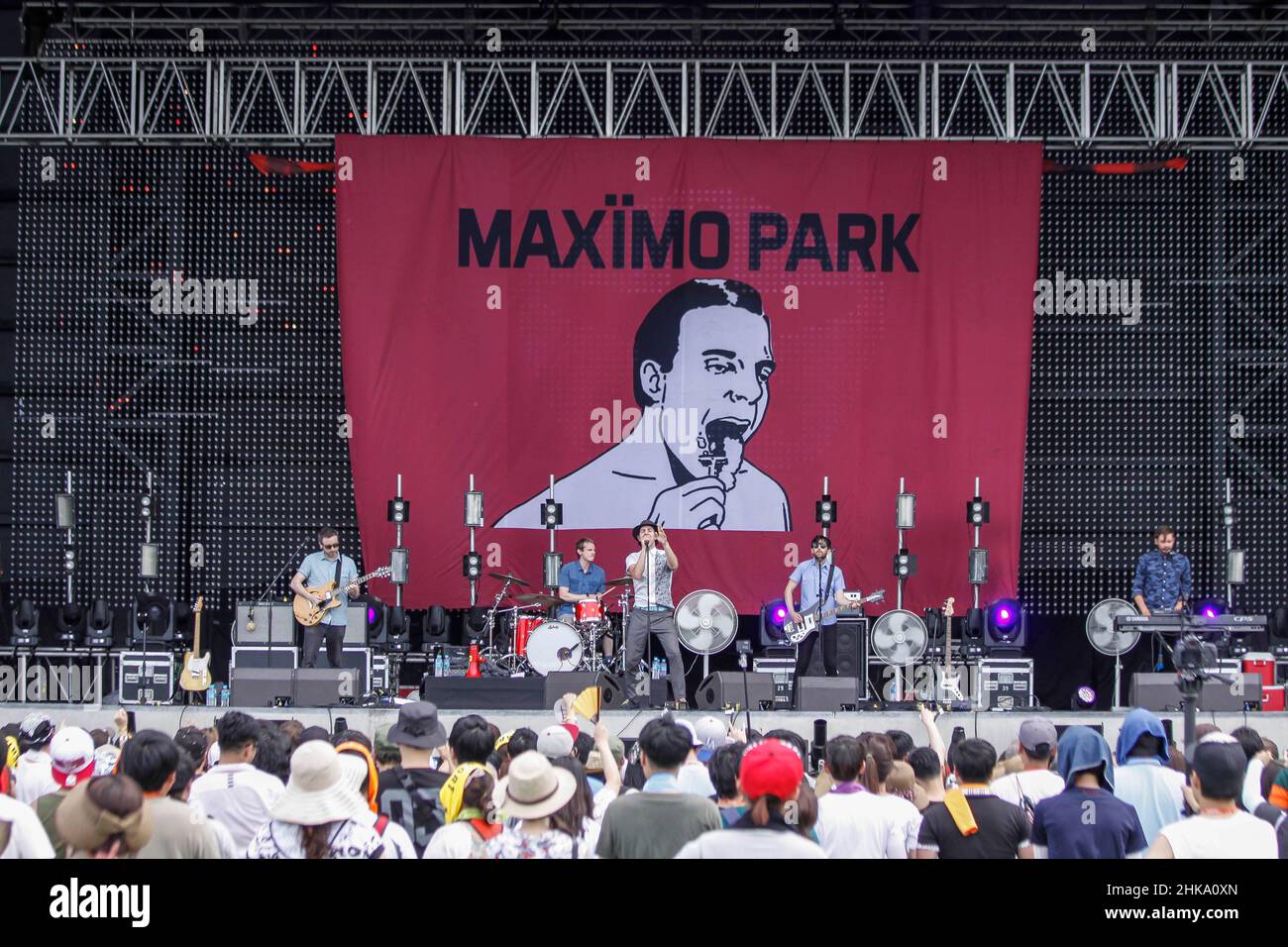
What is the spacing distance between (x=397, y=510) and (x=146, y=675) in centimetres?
291

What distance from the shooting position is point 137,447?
1619cm

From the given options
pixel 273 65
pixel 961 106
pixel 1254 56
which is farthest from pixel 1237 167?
pixel 273 65

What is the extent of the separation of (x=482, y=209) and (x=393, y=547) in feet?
12.1

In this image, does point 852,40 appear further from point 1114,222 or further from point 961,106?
point 1114,222

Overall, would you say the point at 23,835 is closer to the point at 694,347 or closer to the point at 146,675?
the point at 146,675

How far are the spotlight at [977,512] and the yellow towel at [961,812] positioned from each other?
9.74 meters

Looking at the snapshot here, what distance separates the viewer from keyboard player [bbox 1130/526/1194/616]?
14.5m

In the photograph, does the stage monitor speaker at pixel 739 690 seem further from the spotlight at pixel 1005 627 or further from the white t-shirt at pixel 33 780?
the white t-shirt at pixel 33 780

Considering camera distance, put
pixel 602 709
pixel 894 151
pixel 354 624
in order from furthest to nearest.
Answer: pixel 894 151, pixel 354 624, pixel 602 709

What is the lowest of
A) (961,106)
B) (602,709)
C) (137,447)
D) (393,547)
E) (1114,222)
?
(602,709)

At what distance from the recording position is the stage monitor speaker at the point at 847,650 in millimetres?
14125

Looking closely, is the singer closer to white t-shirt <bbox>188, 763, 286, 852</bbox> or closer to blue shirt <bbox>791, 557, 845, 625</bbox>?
blue shirt <bbox>791, 557, 845, 625</bbox>

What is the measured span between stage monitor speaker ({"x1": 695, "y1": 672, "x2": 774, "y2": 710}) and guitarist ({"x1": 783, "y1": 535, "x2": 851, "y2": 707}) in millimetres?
1514
